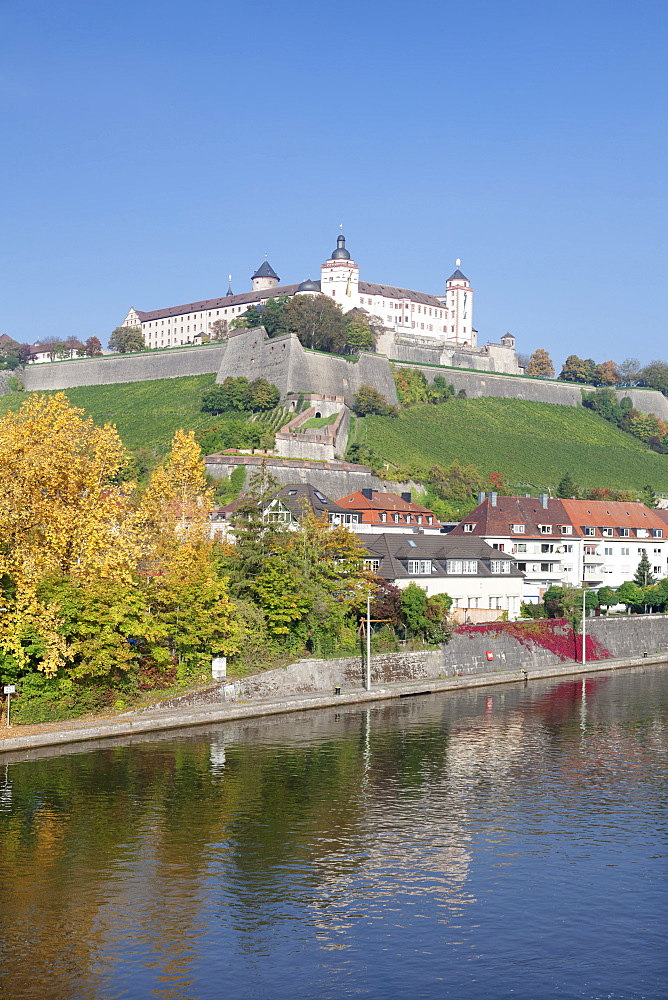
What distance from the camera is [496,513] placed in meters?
78.6

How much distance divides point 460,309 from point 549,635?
12555 centimetres

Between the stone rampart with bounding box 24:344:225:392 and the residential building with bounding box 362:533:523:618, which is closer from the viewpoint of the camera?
the residential building with bounding box 362:533:523:618

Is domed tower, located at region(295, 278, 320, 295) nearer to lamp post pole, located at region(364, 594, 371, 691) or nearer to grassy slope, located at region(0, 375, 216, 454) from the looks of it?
grassy slope, located at region(0, 375, 216, 454)

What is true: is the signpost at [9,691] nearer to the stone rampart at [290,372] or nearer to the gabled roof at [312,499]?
the gabled roof at [312,499]

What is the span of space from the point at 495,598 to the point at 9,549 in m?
33.7

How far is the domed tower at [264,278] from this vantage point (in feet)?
579

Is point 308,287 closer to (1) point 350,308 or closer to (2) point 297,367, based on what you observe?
(1) point 350,308

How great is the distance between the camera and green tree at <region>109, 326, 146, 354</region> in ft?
525

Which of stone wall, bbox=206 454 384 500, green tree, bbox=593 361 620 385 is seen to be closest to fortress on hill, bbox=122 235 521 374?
green tree, bbox=593 361 620 385

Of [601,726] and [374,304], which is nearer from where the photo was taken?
[601,726]

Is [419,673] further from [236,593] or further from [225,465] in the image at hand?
[225,465]

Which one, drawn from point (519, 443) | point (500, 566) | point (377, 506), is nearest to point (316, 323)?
point (519, 443)

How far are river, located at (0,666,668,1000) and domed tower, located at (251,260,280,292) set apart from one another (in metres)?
141

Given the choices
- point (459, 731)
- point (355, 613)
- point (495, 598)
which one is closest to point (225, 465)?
point (495, 598)
